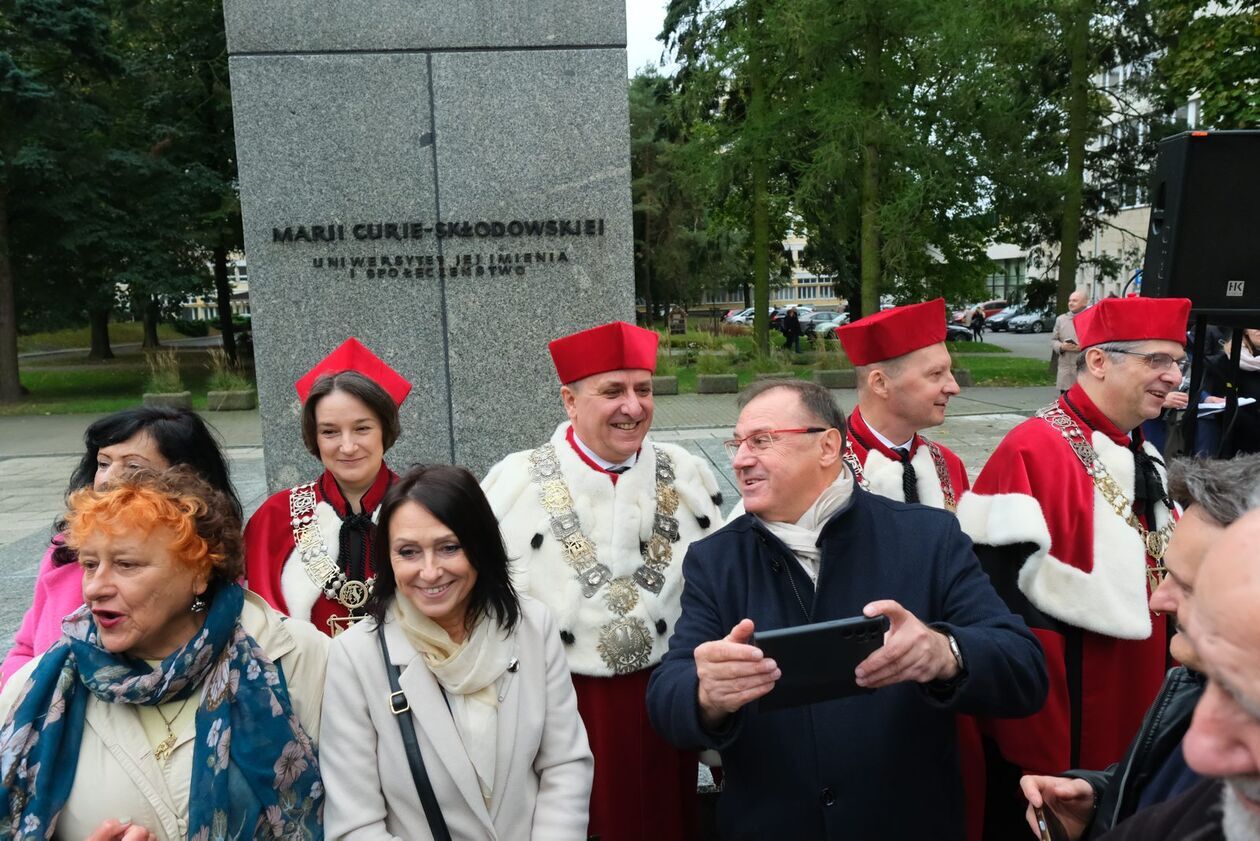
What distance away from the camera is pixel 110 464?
283cm

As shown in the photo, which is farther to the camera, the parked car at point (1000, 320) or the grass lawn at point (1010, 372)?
the parked car at point (1000, 320)

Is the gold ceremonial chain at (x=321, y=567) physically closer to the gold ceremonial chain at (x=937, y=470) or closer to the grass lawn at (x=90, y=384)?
the gold ceremonial chain at (x=937, y=470)

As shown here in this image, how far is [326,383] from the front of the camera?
3.19 metres

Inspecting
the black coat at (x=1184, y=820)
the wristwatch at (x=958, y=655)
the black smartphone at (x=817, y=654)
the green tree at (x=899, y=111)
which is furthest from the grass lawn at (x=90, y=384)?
the black coat at (x=1184, y=820)

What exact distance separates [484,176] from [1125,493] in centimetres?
377

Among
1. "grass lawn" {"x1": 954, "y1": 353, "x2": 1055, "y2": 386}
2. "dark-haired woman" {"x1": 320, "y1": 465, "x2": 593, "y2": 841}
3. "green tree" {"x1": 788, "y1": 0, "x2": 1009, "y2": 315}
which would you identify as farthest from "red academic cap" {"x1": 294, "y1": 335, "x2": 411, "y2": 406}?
"grass lawn" {"x1": 954, "y1": 353, "x2": 1055, "y2": 386}

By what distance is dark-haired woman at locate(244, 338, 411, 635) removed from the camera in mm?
3076

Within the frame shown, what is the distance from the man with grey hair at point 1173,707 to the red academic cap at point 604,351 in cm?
165

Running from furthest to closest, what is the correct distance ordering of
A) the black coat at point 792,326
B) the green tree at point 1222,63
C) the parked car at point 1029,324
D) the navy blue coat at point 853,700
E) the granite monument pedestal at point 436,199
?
the parked car at point 1029,324, the black coat at point 792,326, the green tree at point 1222,63, the granite monument pedestal at point 436,199, the navy blue coat at point 853,700

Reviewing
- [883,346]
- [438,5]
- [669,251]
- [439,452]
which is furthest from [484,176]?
[669,251]

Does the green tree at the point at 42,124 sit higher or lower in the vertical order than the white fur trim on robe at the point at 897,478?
higher

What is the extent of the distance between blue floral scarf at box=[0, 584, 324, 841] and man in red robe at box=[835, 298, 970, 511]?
205 cm

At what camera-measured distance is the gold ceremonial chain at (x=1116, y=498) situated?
10.5 ft

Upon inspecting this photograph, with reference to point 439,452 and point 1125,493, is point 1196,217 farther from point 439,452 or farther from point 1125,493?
point 439,452
